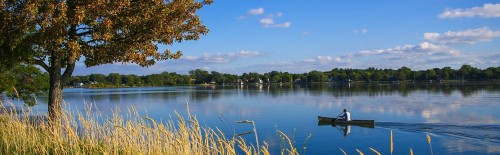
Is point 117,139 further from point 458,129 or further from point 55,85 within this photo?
point 458,129

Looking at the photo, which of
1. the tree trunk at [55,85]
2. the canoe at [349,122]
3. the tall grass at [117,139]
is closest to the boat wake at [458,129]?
the canoe at [349,122]

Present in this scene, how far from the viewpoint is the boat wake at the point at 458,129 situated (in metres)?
30.9

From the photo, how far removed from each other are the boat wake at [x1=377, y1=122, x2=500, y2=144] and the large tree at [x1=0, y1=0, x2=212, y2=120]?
24432 millimetres

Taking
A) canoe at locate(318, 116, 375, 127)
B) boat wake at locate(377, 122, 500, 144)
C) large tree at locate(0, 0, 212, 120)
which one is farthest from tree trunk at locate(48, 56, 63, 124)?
canoe at locate(318, 116, 375, 127)

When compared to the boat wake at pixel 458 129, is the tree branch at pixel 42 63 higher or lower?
higher

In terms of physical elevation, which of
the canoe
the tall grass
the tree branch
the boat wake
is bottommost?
the boat wake

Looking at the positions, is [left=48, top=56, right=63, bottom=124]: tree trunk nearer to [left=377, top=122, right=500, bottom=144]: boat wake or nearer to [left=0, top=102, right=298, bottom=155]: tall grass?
[left=0, top=102, right=298, bottom=155]: tall grass

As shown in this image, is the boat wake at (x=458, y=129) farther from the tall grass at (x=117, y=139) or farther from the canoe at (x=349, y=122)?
the tall grass at (x=117, y=139)

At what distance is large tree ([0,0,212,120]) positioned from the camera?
11203 mm

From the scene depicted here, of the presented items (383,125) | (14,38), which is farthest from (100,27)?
(383,125)

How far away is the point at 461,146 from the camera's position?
27.9m

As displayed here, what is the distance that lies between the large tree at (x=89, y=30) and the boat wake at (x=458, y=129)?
2443 centimetres

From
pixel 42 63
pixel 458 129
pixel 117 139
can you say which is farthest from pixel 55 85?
pixel 458 129

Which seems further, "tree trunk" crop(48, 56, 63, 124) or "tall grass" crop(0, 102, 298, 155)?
"tree trunk" crop(48, 56, 63, 124)
